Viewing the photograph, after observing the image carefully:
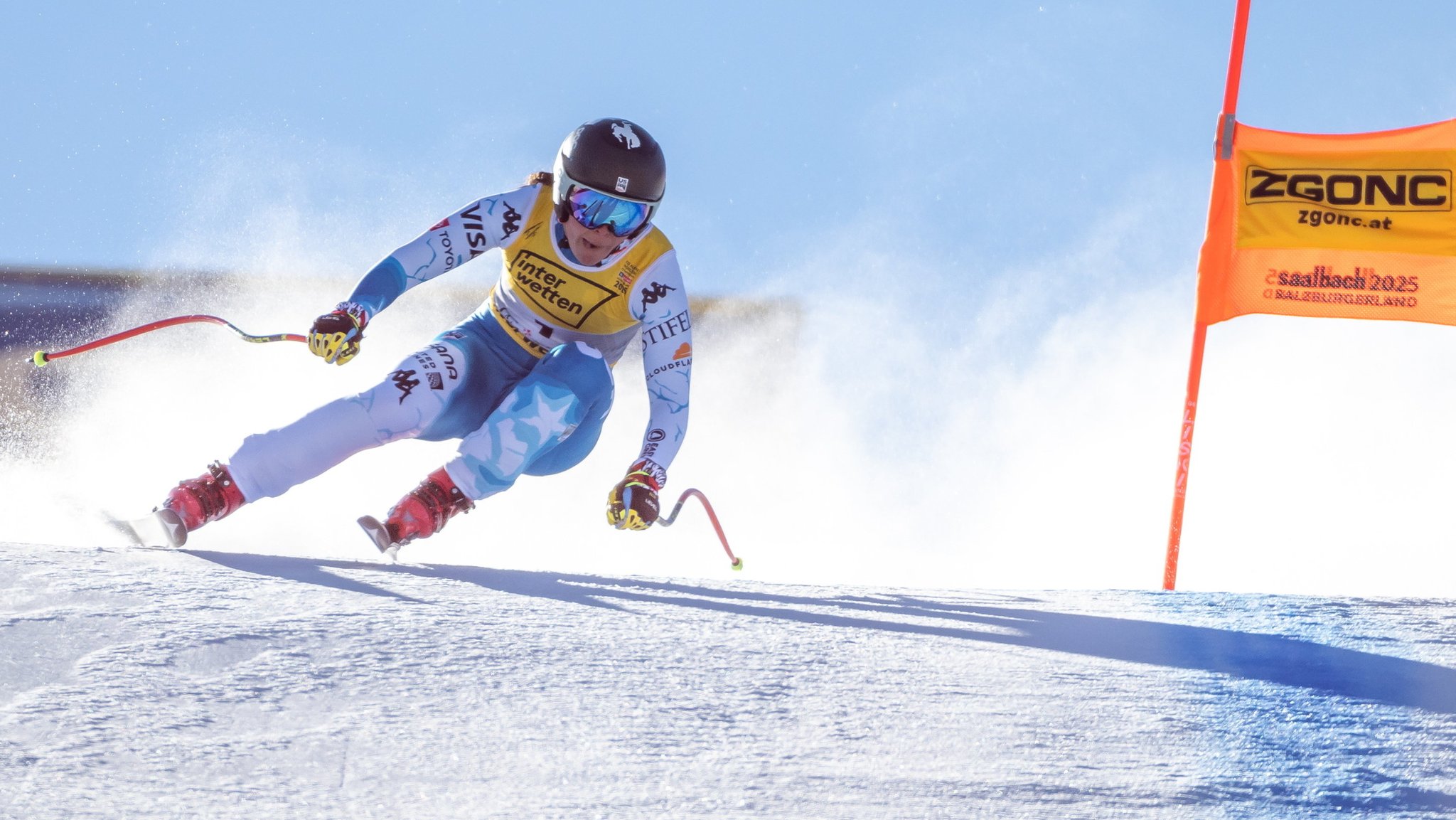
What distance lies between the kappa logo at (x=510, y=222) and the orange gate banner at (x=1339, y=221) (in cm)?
281

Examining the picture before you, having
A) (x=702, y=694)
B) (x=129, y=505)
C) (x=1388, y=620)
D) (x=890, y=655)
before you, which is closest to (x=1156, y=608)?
(x=1388, y=620)

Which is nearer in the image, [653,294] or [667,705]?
[667,705]

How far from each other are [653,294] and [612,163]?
0.44m

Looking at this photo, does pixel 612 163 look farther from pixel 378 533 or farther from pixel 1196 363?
pixel 1196 363

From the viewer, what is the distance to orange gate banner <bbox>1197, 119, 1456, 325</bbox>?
503 centimetres

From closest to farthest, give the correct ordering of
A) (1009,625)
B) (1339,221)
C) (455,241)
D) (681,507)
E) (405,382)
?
(1009,625) → (405,382) → (455,241) → (681,507) → (1339,221)

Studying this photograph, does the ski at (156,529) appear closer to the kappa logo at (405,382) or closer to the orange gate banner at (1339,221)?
the kappa logo at (405,382)

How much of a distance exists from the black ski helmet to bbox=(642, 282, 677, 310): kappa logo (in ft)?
0.86

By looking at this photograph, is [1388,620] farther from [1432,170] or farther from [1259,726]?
[1432,170]

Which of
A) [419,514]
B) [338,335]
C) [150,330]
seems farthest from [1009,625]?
[150,330]

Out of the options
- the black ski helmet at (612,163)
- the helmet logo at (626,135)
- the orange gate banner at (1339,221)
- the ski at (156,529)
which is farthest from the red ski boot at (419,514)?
the orange gate banner at (1339,221)

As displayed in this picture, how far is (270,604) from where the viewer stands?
2.53m

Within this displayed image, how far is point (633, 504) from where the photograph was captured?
356 centimetres

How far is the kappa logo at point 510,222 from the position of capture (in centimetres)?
396
